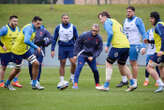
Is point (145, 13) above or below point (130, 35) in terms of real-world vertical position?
below

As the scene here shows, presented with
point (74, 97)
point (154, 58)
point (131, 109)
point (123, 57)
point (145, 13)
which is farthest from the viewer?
point (145, 13)

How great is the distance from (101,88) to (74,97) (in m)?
1.76

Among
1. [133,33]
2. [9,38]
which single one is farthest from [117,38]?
[9,38]

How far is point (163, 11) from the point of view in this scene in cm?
Answer: 4453

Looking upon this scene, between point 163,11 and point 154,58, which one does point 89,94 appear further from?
point 163,11

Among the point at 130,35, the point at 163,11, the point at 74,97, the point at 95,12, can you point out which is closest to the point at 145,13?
the point at 163,11

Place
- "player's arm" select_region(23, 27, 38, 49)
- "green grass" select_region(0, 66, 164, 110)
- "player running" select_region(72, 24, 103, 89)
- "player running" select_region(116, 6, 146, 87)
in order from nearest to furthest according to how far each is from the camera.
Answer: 1. "green grass" select_region(0, 66, 164, 110)
2. "player's arm" select_region(23, 27, 38, 49)
3. "player running" select_region(72, 24, 103, 89)
4. "player running" select_region(116, 6, 146, 87)

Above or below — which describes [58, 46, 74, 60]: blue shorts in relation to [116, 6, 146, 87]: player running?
below

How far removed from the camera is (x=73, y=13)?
46.2 metres

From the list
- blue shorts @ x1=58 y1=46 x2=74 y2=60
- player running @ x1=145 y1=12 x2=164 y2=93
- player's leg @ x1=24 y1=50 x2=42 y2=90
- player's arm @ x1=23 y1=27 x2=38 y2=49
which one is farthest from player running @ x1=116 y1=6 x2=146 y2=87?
player's arm @ x1=23 y1=27 x2=38 y2=49

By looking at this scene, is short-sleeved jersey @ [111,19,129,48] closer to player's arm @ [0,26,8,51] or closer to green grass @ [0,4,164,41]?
player's arm @ [0,26,8,51]

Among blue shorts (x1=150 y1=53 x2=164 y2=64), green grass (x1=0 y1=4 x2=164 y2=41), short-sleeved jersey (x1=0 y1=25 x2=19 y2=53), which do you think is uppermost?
short-sleeved jersey (x1=0 y1=25 x2=19 y2=53)

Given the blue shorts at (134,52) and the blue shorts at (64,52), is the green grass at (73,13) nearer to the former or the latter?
the blue shorts at (64,52)

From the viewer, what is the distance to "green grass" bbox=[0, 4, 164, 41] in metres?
41.7
